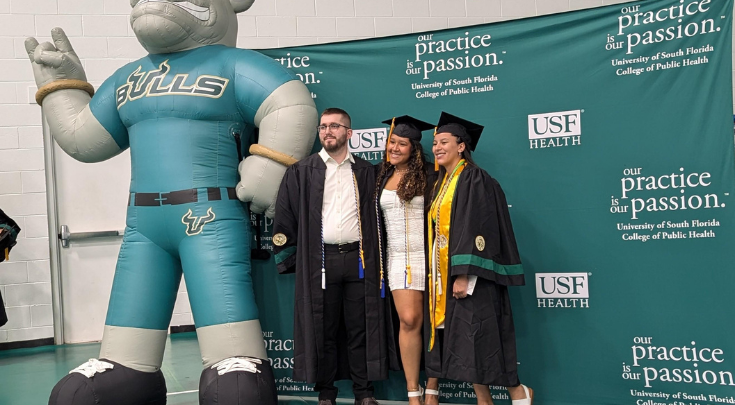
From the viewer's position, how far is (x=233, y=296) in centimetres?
337

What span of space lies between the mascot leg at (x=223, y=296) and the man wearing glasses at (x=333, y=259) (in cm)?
26

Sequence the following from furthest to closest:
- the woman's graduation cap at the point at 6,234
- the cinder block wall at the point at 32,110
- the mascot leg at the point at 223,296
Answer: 1. the cinder block wall at the point at 32,110
2. the woman's graduation cap at the point at 6,234
3. the mascot leg at the point at 223,296

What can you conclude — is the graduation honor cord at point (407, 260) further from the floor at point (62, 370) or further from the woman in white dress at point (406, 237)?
the floor at point (62, 370)

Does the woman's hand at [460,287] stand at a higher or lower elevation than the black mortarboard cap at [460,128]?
lower

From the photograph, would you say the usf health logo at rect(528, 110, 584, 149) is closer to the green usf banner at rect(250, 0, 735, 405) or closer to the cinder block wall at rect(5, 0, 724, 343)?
the green usf banner at rect(250, 0, 735, 405)

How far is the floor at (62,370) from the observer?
4184 millimetres

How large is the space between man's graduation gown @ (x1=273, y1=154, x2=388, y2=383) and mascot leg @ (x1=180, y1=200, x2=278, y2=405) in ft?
0.80

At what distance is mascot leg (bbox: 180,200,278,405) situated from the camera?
334 centimetres

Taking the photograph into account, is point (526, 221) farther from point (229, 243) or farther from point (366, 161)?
point (229, 243)

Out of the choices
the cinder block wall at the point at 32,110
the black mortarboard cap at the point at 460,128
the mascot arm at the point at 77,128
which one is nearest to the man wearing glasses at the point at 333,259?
the black mortarboard cap at the point at 460,128

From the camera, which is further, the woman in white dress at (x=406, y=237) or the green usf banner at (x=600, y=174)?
the woman in white dress at (x=406, y=237)

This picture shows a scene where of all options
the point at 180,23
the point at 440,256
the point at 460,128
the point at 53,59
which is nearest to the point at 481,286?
the point at 440,256

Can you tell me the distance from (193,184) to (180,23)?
80 centimetres

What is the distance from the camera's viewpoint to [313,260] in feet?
11.7
